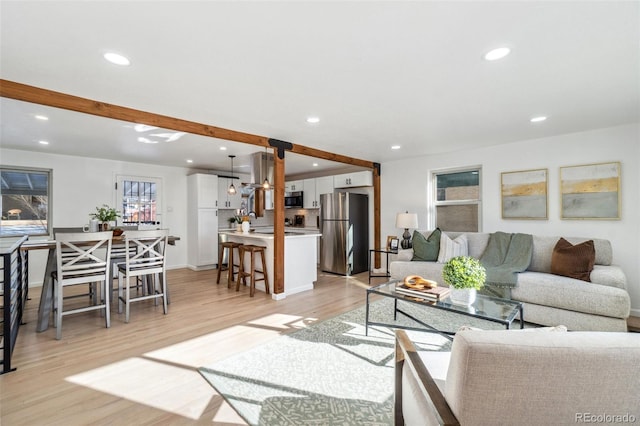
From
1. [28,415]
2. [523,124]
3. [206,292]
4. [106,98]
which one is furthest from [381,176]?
[28,415]

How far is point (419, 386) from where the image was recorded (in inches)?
44.9

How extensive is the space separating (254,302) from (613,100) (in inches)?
181

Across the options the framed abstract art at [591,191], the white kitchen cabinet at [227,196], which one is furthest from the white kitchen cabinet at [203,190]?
the framed abstract art at [591,191]

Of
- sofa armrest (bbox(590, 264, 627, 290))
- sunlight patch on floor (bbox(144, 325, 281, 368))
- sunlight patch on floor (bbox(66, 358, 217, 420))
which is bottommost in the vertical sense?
sunlight patch on floor (bbox(66, 358, 217, 420))

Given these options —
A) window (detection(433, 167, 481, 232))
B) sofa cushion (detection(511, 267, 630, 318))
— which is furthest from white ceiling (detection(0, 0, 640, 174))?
sofa cushion (detection(511, 267, 630, 318))

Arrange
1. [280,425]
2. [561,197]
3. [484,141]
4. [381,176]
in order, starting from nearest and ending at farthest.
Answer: [280,425] → [561,197] → [484,141] → [381,176]

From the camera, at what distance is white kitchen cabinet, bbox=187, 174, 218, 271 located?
629 centimetres

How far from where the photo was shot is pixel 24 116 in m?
3.17

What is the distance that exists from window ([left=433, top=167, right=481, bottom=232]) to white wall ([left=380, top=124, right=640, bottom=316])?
0.17 metres

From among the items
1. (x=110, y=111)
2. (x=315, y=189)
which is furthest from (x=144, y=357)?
(x=315, y=189)

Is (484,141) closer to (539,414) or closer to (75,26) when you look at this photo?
(539,414)

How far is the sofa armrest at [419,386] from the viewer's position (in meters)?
0.90

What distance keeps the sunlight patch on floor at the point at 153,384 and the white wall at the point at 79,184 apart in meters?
4.11
